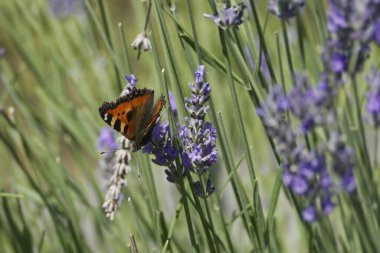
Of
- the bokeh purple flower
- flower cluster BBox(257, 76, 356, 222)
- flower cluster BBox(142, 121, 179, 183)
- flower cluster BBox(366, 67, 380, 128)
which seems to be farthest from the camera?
the bokeh purple flower

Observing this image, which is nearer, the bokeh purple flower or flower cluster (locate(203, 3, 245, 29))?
flower cluster (locate(203, 3, 245, 29))

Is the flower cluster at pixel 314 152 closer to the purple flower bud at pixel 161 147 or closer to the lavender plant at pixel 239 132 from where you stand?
the lavender plant at pixel 239 132

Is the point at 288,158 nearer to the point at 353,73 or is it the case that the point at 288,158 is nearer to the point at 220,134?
the point at 353,73

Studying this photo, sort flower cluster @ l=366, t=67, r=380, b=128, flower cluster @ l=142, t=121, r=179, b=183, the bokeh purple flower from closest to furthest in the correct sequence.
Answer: flower cluster @ l=366, t=67, r=380, b=128
flower cluster @ l=142, t=121, r=179, b=183
the bokeh purple flower

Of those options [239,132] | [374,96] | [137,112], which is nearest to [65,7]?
[239,132]

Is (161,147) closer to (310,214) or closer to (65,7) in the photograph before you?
(310,214)

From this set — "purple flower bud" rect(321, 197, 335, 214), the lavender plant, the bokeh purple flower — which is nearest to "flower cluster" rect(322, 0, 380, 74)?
the lavender plant

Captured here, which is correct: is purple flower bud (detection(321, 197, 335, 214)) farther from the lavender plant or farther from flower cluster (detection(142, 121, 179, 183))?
flower cluster (detection(142, 121, 179, 183))
